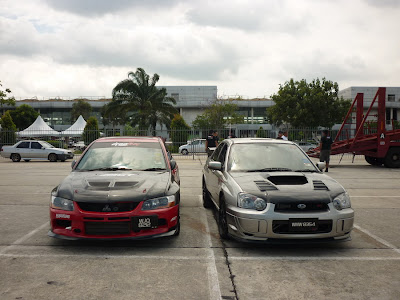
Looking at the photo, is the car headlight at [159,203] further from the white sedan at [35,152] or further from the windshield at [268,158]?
the white sedan at [35,152]

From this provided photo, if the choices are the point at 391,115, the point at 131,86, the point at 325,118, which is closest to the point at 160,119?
the point at 131,86

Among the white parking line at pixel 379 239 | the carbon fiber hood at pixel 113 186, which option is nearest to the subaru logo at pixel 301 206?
the white parking line at pixel 379 239

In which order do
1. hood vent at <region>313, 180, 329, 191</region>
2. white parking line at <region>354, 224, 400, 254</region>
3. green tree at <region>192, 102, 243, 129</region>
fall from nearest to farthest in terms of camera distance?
hood vent at <region>313, 180, 329, 191</region>
white parking line at <region>354, 224, 400, 254</region>
green tree at <region>192, 102, 243, 129</region>

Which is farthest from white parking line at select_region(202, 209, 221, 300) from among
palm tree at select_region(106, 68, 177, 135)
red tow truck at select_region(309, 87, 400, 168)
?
palm tree at select_region(106, 68, 177, 135)

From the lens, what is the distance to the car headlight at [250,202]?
14.4 ft

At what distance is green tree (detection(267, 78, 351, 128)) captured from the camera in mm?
40406

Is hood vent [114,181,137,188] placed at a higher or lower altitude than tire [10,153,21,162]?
higher

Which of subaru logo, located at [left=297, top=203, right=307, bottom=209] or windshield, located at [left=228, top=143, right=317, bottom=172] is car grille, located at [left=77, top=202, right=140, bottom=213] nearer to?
windshield, located at [left=228, top=143, right=317, bottom=172]

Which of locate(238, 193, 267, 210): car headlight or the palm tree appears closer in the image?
locate(238, 193, 267, 210): car headlight

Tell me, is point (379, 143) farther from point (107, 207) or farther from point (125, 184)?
point (107, 207)

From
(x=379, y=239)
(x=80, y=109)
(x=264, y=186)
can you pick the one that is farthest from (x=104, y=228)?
(x=80, y=109)

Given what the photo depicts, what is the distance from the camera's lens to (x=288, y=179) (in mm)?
4852

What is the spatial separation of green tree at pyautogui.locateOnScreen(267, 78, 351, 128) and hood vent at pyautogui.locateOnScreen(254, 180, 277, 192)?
3710cm

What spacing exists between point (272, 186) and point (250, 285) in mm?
1456
